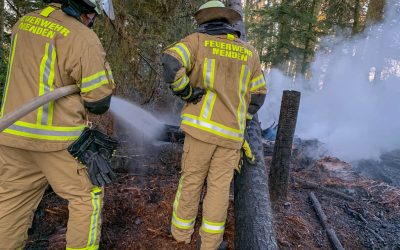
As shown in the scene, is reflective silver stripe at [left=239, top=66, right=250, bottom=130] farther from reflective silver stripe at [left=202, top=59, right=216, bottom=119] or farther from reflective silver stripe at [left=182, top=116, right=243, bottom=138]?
reflective silver stripe at [left=202, top=59, right=216, bottom=119]

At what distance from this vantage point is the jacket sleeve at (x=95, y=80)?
249 cm

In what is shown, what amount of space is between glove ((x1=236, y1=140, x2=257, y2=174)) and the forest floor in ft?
2.30

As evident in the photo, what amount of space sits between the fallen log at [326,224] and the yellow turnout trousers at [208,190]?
158 cm

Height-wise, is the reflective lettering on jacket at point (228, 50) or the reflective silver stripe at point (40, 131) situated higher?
the reflective lettering on jacket at point (228, 50)

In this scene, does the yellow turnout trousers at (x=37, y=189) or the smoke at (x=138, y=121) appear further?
the smoke at (x=138, y=121)

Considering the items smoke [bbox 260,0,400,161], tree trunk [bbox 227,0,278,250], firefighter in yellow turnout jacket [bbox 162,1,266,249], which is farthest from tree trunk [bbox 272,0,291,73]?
firefighter in yellow turnout jacket [bbox 162,1,266,249]

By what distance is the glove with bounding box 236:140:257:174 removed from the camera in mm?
3549

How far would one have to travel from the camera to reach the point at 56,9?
→ 262cm

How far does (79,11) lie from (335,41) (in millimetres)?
19514

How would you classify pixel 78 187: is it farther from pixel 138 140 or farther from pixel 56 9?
pixel 138 140

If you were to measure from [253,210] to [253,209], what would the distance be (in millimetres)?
12

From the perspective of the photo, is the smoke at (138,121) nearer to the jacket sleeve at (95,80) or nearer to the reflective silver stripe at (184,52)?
the reflective silver stripe at (184,52)

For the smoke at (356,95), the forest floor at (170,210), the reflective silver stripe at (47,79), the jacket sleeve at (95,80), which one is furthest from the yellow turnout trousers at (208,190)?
the smoke at (356,95)

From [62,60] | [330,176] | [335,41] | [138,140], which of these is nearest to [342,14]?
[335,41]
